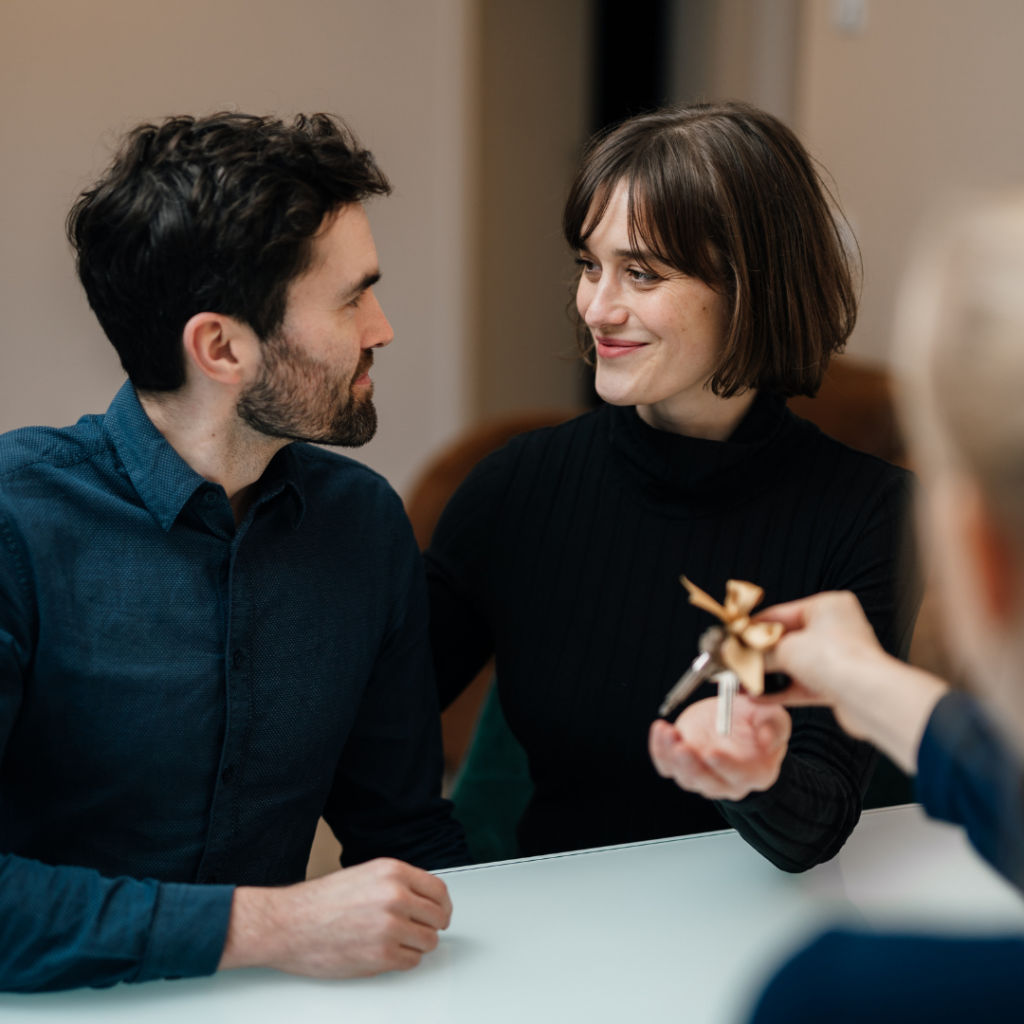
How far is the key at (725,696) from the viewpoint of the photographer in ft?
2.78

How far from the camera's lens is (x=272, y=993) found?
0.89m

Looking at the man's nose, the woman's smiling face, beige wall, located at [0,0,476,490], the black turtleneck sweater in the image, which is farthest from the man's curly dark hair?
beige wall, located at [0,0,476,490]

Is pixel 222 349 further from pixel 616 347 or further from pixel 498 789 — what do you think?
pixel 498 789

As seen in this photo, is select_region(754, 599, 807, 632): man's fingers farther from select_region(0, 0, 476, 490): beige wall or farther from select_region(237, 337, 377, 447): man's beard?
select_region(0, 0, 476, 490): beige wall

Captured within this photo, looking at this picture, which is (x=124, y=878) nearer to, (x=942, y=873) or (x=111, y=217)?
(x=111, y=217)

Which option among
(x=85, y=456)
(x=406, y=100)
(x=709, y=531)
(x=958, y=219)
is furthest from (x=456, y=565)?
(x=406, y=100)

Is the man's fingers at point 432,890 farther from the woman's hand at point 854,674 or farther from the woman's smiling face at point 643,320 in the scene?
the woman's smiling face at point 643,320

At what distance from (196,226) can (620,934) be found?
2.48ft

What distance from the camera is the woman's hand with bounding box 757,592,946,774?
2.41 feet

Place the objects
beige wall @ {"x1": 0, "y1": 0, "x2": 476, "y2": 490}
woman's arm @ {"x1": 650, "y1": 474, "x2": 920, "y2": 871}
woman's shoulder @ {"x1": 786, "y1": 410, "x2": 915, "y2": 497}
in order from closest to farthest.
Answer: woman's arm @ {"x1": 650, "y1": 474, "x2": 920, "y2": 871}
woman's shoulder @ {"x1": 786, "y1": 410, "x2": 915, "y2": 497}
beige wall @ {"x1": 0, "y1": 0, "x2": 476, "y2": 490}

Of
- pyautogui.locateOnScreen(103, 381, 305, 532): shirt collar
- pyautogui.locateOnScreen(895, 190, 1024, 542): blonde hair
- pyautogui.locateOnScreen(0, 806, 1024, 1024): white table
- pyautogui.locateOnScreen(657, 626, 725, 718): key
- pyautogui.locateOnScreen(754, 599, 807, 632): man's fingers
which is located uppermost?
pyautogui.locateOnScreen(895, 190, 1024, 542): blonde hair

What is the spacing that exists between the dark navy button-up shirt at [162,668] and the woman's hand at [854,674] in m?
0.50

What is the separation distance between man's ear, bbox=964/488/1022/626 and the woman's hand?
0.18 m

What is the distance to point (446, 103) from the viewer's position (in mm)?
3373
